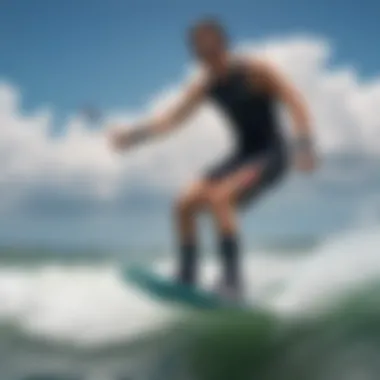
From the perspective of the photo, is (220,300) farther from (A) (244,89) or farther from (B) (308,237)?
(A) (244,89)

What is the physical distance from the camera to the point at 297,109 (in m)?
2.19

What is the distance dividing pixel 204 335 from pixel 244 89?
568 mm

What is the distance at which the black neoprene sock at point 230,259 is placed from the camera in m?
2.16

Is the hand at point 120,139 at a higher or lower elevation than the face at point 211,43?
lower

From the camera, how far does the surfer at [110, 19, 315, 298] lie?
2.19 meters

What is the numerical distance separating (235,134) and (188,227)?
0.79 ft

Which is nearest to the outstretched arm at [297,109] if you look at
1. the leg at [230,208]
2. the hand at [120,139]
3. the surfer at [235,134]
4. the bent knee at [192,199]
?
the surfer at [235,134]

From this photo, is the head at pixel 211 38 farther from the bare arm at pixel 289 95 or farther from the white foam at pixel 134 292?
the white foam at pixel 134 292

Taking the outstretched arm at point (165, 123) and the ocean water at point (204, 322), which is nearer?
the ocean water at point (204, 322)

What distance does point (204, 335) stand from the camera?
2146 millimetres

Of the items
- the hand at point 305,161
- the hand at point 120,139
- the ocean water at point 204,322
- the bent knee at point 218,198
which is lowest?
the ocean water at point 204,322

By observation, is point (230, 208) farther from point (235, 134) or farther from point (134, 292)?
point (134, 292)

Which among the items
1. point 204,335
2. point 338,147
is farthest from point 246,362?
point 338,147

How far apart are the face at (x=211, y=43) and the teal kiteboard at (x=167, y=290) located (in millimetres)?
520
